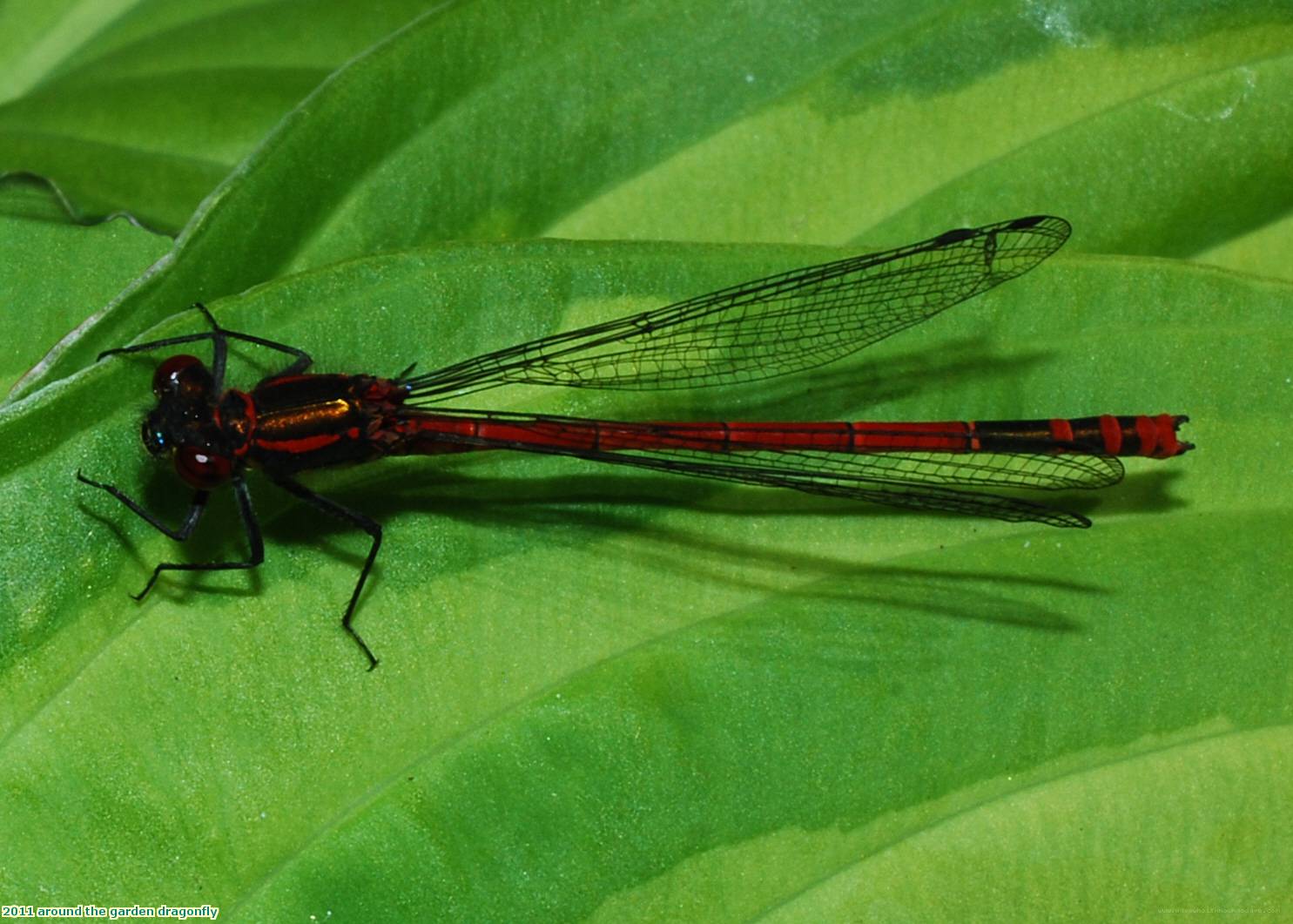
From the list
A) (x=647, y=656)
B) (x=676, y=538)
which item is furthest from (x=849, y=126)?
(x=647, y=656)

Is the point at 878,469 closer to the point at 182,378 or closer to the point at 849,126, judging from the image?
the point at 849,126

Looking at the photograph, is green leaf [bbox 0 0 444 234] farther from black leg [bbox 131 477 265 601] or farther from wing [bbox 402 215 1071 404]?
wing [bbox 402 215 1071 404]

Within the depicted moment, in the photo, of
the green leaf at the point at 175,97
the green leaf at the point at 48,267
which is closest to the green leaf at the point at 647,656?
the green leaf at the point at 48,267

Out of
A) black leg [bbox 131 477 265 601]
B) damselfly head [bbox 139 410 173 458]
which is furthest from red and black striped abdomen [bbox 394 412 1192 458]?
damselfly head [bbox 139 410 173 458]

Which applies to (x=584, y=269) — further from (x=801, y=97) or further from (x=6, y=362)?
(x=6, y=362)

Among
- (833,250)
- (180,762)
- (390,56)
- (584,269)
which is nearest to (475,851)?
(180,762)
